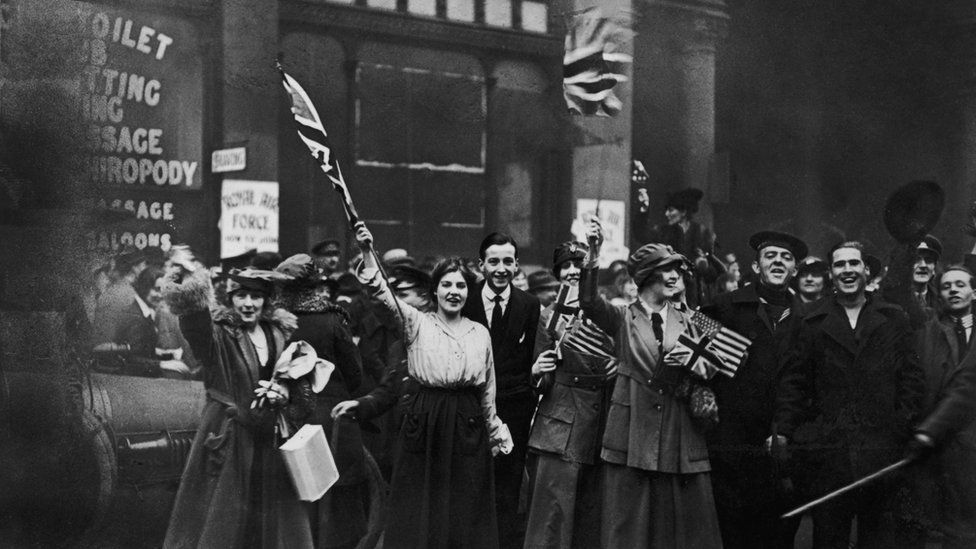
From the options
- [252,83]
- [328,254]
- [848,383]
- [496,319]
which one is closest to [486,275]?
[496,319]

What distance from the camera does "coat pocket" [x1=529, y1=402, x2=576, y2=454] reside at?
23.7 feet

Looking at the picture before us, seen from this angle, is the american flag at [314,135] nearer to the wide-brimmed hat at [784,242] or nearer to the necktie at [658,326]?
the necktie at [658,326]

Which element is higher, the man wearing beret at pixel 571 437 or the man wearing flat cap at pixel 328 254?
the man wearing flat cap at pixel 328 254

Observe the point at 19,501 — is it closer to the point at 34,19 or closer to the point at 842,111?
the point at 34,19

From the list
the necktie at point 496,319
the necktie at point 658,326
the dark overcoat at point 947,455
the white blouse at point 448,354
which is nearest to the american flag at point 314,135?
the white blouse at point 448,354

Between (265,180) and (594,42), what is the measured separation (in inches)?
108

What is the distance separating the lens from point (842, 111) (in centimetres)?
992

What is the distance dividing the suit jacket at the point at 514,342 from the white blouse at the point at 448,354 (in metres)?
0.68

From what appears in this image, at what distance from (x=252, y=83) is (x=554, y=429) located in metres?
3.20

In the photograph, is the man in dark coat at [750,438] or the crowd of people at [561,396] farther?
the man in dark coat at [750,438]

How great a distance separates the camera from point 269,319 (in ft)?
23.1

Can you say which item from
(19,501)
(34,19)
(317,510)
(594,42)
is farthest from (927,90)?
(19,501)

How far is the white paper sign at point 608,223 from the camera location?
31.6 feet

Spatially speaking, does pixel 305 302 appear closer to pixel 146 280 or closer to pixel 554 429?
pixel 146 280
